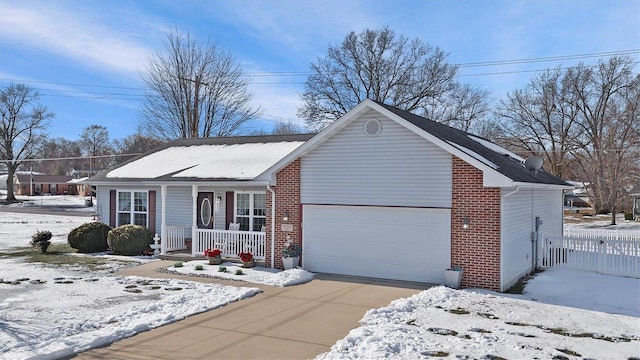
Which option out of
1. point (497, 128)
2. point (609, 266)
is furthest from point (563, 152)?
point (609, 266)

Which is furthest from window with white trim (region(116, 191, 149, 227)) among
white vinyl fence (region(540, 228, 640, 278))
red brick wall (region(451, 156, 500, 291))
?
white vinyl fence (region(540, 228, 640, 278))

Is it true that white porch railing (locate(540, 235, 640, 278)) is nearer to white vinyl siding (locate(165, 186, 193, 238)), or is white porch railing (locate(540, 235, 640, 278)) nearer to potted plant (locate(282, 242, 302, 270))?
potted plant (locate(282, 242, 302, 270))

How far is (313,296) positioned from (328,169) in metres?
4.10

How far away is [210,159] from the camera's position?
770 inches

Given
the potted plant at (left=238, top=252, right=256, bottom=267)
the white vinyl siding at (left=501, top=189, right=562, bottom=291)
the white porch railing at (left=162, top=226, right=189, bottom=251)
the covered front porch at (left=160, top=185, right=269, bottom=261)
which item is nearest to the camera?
the white vinyl siding at (left=501, top=189, right=562, bottom=291)

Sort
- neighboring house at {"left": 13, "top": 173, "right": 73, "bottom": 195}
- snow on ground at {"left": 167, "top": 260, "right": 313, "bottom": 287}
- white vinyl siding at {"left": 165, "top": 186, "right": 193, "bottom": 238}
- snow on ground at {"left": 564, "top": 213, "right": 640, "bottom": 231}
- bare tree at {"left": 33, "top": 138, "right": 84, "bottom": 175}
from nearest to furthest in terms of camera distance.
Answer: snow on ground at {"left": 167, "top": 260, "right": 313, "bottom": 287} → white vinyl siding at {"left": 165, "top": 186, "right": 193, "bottom": 238} → snow on ground at {"left": 564, "top": 213, "right": 640, "bottom": 231} → bare tree at {"left": 33, "top": 138, "right": 84, "bottom": 175} → neighboring house at {"left": 13, "top": 173, "right": 73, "bottom": 195}

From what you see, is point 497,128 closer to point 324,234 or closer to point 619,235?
point 619,235

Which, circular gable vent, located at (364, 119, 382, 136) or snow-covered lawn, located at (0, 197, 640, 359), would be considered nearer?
snow-covered lawn, located at (0, 197, 640, 359)

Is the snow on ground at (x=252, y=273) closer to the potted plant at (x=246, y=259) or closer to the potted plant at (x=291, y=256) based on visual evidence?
the potted plant at (x=246, y=259)

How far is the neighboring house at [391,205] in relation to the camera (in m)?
11.7

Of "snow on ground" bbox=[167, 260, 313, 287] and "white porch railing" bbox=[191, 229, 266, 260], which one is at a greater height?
"white porch railing" bbox=[191, 229, 266, 260]

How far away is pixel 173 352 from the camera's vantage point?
7062 millimetres

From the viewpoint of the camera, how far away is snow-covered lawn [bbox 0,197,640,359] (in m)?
7.20

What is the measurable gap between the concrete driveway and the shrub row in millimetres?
6811
